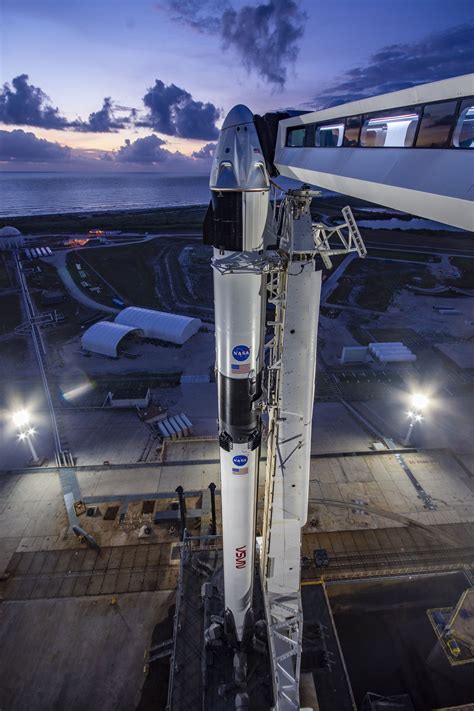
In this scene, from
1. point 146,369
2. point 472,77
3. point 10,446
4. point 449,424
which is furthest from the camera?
point 146,369

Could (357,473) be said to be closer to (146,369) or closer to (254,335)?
(254,335)

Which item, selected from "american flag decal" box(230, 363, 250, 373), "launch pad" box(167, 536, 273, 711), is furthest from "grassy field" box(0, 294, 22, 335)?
"american flag decal" box(230, 363, 250, 373)

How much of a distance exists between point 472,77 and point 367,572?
20991mm

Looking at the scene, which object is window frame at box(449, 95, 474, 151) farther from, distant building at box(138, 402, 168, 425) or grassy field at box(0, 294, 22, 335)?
grassy field at box(0, 294, 22, 335)

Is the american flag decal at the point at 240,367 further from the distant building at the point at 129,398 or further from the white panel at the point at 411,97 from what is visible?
the distant building at the point at 129,398

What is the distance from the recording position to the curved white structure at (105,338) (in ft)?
149

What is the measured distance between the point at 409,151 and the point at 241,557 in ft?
42.6

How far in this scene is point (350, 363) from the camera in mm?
44281

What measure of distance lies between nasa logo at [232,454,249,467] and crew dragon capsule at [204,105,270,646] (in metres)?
0.03

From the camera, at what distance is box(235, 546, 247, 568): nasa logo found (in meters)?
12.7

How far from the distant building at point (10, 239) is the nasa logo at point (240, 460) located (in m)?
106

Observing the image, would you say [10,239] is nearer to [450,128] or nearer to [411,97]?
[411,97]

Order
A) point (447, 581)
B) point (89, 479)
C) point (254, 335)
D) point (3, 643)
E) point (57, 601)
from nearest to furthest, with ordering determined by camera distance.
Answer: point (254, 335), point (3, 643), point (57, 601), point (447, 581), point (89, 479)

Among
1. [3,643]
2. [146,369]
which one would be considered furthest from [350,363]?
[3,643]
